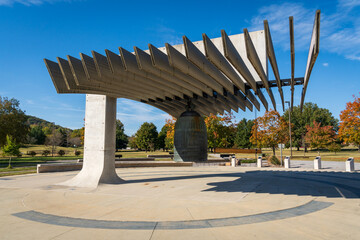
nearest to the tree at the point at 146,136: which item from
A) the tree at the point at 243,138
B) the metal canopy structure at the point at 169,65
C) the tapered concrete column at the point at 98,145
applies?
the tree at the point at 243,138

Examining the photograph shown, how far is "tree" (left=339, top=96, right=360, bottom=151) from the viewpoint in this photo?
129ft

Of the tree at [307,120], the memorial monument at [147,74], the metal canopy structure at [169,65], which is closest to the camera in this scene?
the metal canopy structure at [169,65]

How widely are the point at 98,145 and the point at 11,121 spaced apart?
40.9 metres

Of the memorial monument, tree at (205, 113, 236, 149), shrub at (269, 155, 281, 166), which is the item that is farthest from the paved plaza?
tree at (205, 113, 236, 149)

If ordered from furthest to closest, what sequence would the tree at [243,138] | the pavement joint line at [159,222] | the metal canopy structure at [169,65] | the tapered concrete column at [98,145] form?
1. the tree at [243,138]
2. the tapered concrete column at [98,145]
3. the metal canopy structure at [169,65]
4. the pavement joint line at [159,222]

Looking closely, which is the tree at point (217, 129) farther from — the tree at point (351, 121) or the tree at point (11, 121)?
the tree at point (11, 121)

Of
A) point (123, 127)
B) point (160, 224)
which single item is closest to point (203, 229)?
point (160, 224)

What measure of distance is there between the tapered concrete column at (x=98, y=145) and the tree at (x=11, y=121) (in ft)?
126

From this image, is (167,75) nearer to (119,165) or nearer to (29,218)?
(29,218)

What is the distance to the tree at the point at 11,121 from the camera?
4195cm

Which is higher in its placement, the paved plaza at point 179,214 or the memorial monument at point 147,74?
the memorial monument at point 147,74

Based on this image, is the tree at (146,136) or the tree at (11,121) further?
the tree at (146,136)

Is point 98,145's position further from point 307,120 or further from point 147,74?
point 307,120

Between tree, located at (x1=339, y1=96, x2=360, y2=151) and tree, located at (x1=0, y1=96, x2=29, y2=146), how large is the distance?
196 feet
